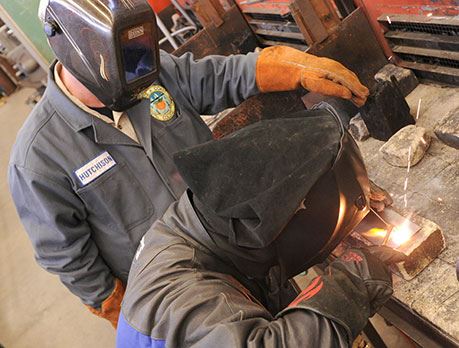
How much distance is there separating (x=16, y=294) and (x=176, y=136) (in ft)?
13.1

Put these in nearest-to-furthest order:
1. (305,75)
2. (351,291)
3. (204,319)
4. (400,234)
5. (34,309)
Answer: (204,319), (351,291), (400,234), (305,75), (34,309)

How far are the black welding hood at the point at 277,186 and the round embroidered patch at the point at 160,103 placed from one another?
926 mm

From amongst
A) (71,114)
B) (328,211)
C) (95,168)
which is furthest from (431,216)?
(71,114)

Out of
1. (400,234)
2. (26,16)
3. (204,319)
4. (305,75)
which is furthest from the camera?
(26,16)

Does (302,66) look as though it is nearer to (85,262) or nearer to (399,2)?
(399,2)

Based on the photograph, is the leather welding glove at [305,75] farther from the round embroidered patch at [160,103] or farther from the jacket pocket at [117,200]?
the jacket pocket at [117,200]

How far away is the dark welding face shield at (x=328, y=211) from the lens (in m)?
1.26

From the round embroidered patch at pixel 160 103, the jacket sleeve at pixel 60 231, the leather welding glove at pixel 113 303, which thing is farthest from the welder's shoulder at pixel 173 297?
the leather welding glove at pixel 113 303

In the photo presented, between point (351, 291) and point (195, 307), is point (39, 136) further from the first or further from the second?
point (351, 291)

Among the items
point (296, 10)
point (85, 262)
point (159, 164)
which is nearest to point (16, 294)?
point (85, 262)

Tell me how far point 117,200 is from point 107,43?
2.45 feet

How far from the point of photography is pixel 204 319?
110 centimetres

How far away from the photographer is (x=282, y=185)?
1.14 m

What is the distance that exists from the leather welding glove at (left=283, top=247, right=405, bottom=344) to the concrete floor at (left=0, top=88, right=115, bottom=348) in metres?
3.18
